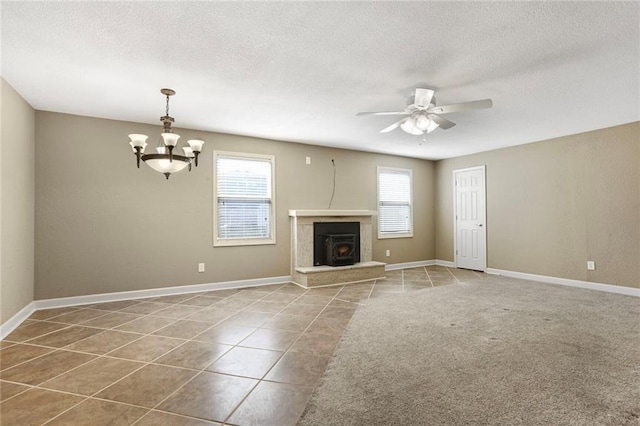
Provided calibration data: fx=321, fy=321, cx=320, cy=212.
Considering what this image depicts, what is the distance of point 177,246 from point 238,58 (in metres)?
3.06

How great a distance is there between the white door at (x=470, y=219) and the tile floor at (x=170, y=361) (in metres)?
3.61

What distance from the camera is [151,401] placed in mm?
1924

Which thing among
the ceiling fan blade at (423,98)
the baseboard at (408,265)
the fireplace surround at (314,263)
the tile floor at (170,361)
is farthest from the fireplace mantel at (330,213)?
the ceiling fan blade at (423,98)

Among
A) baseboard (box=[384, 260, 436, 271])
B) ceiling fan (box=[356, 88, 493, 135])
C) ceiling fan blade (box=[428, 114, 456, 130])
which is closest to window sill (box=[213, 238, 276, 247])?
baseboard (box=[384, 260, 436, 271])

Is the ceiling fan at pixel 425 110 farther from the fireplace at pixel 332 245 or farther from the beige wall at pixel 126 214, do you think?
the beige wall at pixel 126 214

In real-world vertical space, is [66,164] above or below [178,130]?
below

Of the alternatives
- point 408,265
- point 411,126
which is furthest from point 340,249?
point 411,126

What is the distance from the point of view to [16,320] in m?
3.34

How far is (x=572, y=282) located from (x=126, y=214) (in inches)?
268

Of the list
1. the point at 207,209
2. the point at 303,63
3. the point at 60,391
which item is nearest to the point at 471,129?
the point at 303,63

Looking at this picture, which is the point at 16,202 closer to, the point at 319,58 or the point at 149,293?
the point at 149,293

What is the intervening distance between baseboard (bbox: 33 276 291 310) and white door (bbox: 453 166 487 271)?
3.86 m

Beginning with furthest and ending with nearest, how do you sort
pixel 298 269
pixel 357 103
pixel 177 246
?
1. pixel 298 269
2. pixel 177 246
3. pixel 357 103

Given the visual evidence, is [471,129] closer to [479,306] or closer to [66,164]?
[479,306]
